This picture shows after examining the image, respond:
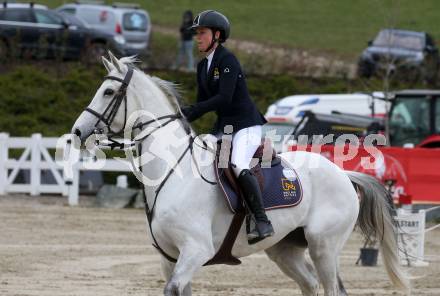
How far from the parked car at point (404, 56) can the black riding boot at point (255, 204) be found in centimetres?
2221

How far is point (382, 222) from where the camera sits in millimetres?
10367

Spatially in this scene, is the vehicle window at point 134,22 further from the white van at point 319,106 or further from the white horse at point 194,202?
the white horse at point 194,202

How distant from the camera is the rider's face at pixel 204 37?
9094 mm

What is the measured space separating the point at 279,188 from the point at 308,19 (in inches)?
1649

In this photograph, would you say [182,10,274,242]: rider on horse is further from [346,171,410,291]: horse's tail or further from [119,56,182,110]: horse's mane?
[346,171,410,291]: horse's tail

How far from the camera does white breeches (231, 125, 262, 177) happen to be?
9.13m

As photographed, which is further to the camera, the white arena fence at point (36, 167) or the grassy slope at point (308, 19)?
the grassy slope at point (308, 19)

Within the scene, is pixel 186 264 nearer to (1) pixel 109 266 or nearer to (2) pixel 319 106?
(1) pixel 109 266

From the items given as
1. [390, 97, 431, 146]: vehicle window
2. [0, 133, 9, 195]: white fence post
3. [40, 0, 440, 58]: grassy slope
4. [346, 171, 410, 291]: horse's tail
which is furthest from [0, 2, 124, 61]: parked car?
[346, 171, 410, 291]: horse's tail

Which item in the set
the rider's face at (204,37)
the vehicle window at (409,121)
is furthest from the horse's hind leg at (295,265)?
the vehicle window at (409,121)

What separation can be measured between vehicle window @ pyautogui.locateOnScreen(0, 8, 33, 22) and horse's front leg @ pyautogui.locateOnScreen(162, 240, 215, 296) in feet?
73.0

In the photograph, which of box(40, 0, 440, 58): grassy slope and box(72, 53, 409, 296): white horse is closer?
box(72, 53, 409, 296): white horse

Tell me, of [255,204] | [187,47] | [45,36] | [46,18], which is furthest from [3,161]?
[255,204]

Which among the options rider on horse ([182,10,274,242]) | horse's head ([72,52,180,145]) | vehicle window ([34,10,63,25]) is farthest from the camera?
vehicle window ([34,10,63,25])
